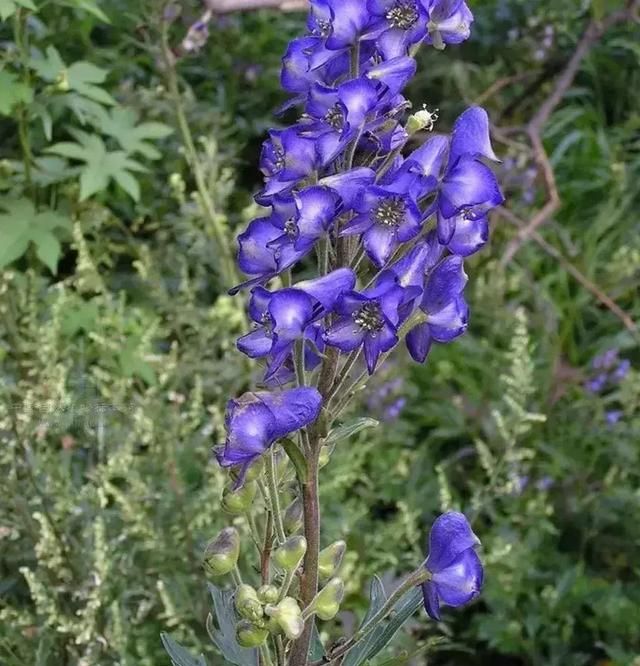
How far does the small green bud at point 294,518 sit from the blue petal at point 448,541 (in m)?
0.12

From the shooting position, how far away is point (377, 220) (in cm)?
76

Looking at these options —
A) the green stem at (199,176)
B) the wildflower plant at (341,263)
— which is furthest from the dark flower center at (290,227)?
the green stem at (199,176)

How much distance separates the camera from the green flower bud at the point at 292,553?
31.0 inches

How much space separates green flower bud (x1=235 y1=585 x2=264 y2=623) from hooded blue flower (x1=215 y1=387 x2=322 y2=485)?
121 mm

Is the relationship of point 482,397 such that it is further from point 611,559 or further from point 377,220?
point 377,220

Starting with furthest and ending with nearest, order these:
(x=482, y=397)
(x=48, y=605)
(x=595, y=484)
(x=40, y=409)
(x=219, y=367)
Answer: (x=482, y=397) < (x=595, y=484) < (x=219, y=367) < (x=40, y=409) < (x=48, y=605)

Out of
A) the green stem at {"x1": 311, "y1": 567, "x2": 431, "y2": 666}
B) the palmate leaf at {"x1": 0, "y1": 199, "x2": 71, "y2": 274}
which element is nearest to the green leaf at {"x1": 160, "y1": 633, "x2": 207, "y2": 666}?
the green stem at {"x1": 311, "y1": 567, "x2": 431, "y2": 666}

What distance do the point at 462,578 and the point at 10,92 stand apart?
1.33 meters

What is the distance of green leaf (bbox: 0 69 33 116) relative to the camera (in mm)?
1729

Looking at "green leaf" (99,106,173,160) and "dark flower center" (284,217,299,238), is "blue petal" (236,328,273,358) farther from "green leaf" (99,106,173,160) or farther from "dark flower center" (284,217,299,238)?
"green leaf" (99,106,173,160)

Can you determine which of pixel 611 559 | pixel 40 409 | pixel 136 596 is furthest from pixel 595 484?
pixel 40 409

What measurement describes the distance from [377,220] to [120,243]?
201 centimetres

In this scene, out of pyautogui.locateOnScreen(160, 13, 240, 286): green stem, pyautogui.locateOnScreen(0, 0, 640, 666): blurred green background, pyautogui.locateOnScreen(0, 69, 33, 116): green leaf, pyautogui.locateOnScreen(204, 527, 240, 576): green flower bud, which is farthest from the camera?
pyautogui.locateOnScreen(160, 13, 240, 286): green stem

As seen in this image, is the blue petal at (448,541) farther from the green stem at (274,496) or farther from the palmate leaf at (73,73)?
the palmate leaf at (73,73)
